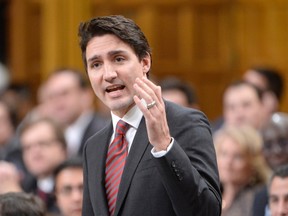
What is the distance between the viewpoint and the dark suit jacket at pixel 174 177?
2775 millimetres

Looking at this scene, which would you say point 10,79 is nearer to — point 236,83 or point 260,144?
point 236,83

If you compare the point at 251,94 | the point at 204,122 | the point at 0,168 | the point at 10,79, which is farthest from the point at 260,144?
the point at 10,79

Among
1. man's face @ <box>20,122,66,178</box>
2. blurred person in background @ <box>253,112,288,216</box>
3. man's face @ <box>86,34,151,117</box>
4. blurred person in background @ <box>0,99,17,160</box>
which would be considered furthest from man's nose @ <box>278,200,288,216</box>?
blurred person in background @ <box>0,99,17,160</box>

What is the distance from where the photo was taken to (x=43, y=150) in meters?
6.28

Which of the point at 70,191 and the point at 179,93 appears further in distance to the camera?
the point at 179,93

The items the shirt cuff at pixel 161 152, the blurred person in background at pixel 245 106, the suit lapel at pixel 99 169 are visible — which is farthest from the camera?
the blurred person in background at pixel 245 106

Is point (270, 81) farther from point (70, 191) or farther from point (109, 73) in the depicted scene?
point (109, 73)

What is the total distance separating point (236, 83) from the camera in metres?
6.79

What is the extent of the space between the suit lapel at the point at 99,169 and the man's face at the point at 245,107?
3.45 metres

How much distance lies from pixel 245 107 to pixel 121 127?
3662mm

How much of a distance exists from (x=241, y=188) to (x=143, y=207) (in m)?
2.58

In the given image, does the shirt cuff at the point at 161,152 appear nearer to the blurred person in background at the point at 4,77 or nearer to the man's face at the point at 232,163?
the man's face at the point at 232,163

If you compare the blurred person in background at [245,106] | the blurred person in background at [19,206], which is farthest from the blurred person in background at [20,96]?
the blurred person in background at [19,206]

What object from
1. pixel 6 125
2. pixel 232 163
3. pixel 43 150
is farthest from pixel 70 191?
pixel 6 125
